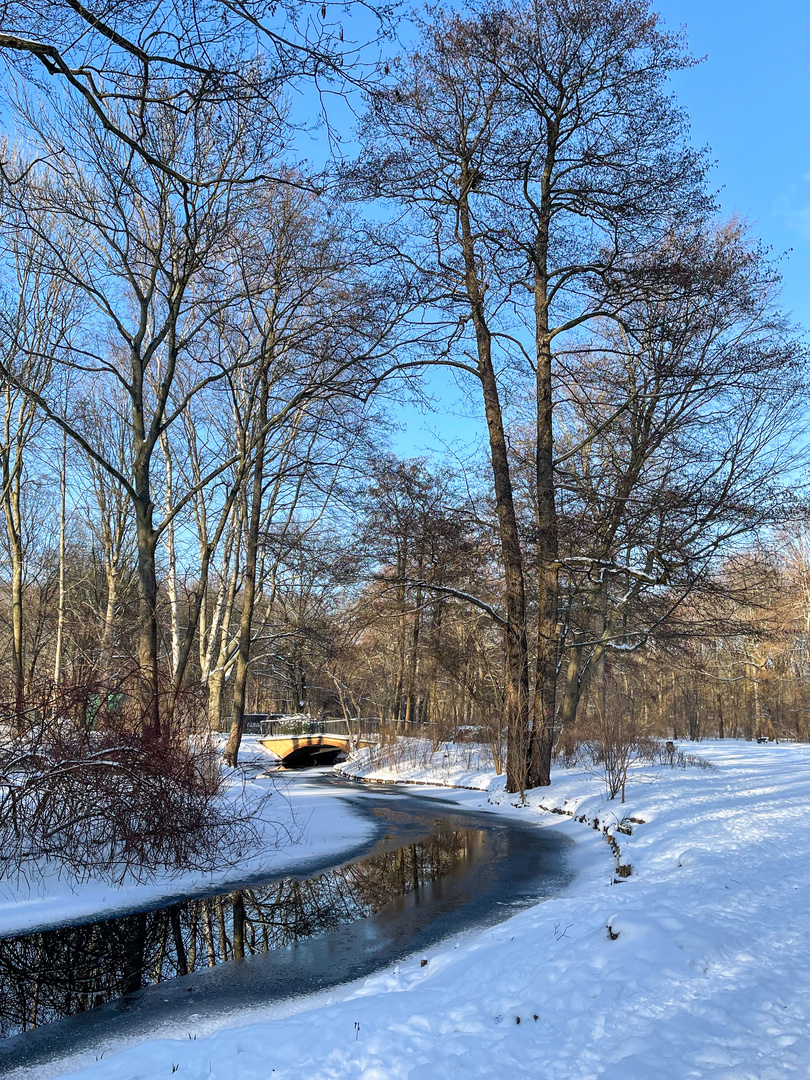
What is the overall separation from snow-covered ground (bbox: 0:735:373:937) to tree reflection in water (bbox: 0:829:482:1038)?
322mm

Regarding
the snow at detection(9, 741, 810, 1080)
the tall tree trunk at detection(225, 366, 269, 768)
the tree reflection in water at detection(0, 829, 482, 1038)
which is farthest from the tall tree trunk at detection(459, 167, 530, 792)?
the snow at detection(9, 741, 810, 1080)

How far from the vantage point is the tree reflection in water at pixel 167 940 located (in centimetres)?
532

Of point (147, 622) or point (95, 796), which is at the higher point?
point (147, 622)

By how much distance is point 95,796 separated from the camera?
7.76m

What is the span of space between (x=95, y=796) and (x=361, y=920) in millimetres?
Result: 2914

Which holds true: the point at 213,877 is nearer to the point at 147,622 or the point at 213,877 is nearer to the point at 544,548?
the point at 147,622

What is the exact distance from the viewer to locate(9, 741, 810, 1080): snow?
353cm

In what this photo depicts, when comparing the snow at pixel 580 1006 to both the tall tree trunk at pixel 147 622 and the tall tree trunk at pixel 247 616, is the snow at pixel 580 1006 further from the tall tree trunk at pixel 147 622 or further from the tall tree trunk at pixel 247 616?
the tall tree trunk at pixel 247 616

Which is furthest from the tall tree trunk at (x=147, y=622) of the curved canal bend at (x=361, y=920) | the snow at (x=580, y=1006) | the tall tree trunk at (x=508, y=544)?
the tall tree trunk at (x=508, y=544)

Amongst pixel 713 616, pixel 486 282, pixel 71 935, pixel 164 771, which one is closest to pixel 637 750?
pixel 713 616

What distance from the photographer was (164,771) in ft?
27.0

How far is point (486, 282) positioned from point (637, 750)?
10.6 metres

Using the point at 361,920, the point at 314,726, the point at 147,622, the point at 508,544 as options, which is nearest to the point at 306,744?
the point at 314,726

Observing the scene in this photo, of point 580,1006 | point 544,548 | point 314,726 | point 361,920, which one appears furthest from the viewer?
point 314,726
